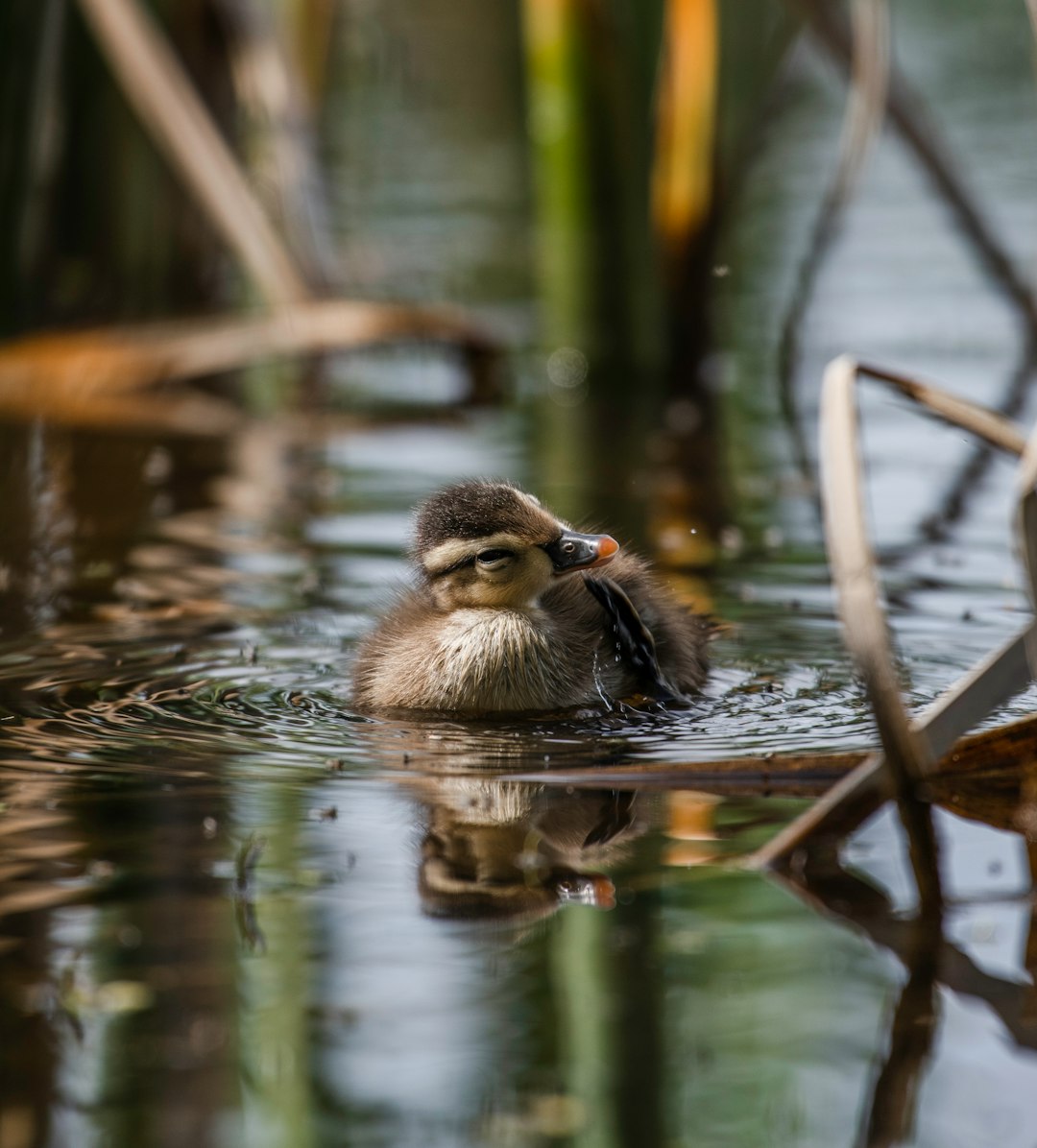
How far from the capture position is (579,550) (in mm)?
5035

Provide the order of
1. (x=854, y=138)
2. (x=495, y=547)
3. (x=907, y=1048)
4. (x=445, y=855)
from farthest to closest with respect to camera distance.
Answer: (x=854, y=138) → (x=495, y=547) → (x=445, y=855) → (x=907, y=1048)

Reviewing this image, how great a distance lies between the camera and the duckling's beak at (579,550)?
197 inches

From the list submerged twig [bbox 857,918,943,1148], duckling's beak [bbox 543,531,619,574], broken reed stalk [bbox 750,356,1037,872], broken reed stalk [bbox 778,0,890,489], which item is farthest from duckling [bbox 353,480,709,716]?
broken reed stalk [bbox 778,0,890,489]

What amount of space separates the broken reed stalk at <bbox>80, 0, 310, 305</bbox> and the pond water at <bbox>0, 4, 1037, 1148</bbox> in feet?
2.79

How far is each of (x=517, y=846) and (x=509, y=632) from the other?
1258mm

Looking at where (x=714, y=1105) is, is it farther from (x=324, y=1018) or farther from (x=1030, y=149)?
(x=1030, y=149)

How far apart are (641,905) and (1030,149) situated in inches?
525

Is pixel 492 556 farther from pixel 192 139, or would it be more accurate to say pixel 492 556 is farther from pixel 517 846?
pixel 192 139

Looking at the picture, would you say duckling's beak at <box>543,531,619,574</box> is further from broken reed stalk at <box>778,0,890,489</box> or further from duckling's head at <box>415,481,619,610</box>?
broken reed stalk at <box>778,0,890,489</box>

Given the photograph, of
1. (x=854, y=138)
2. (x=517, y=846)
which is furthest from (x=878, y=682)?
(x=854, y=138)

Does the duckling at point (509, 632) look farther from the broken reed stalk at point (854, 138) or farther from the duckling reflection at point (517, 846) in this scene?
the broken reed stalk at point (854, 138)

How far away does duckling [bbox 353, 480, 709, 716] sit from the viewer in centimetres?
498

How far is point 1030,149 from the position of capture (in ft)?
51.8

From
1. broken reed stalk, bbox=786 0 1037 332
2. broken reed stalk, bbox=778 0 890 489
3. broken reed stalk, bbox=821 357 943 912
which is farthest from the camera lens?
broken reed stalk, bbox=786 0 1037 332
